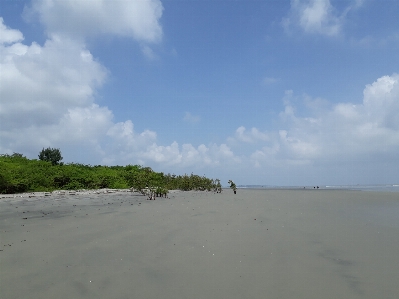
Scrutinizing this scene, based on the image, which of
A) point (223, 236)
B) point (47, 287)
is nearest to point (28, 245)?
point (47, 287)

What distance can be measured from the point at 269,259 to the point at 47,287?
2999mm

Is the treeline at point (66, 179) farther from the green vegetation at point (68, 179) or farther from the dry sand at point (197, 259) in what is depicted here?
the dry sand at point (197, 259)

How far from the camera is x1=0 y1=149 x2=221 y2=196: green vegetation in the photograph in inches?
655

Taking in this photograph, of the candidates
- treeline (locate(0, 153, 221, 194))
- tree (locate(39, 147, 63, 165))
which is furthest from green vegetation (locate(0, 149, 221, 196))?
tree (locate(39, 147, 63, 165))

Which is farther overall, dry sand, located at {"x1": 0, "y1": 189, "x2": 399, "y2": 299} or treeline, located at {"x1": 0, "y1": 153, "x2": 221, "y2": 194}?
treeline, located at {"x1": 0, "y1": 153, "x2": 221, "y2": 194}

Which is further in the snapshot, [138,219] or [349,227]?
[138,219]

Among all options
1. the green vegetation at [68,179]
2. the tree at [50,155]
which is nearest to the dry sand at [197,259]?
the green vegetation at [68,179]

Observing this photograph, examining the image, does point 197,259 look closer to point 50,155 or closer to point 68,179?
point 68,179

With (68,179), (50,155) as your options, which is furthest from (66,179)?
(50,155)

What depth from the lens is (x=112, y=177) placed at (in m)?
24.5

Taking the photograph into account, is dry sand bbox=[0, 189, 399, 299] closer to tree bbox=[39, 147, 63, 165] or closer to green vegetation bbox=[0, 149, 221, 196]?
green vegetation bbox=[0, 149, 221, 196]

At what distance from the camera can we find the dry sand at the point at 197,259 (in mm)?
3414

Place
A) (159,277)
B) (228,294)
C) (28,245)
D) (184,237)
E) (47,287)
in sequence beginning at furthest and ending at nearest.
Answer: (184,237) → (28,245) → (159,277) → (47,287) → (228,294)

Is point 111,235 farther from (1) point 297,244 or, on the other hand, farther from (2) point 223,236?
(1) point 297,244
